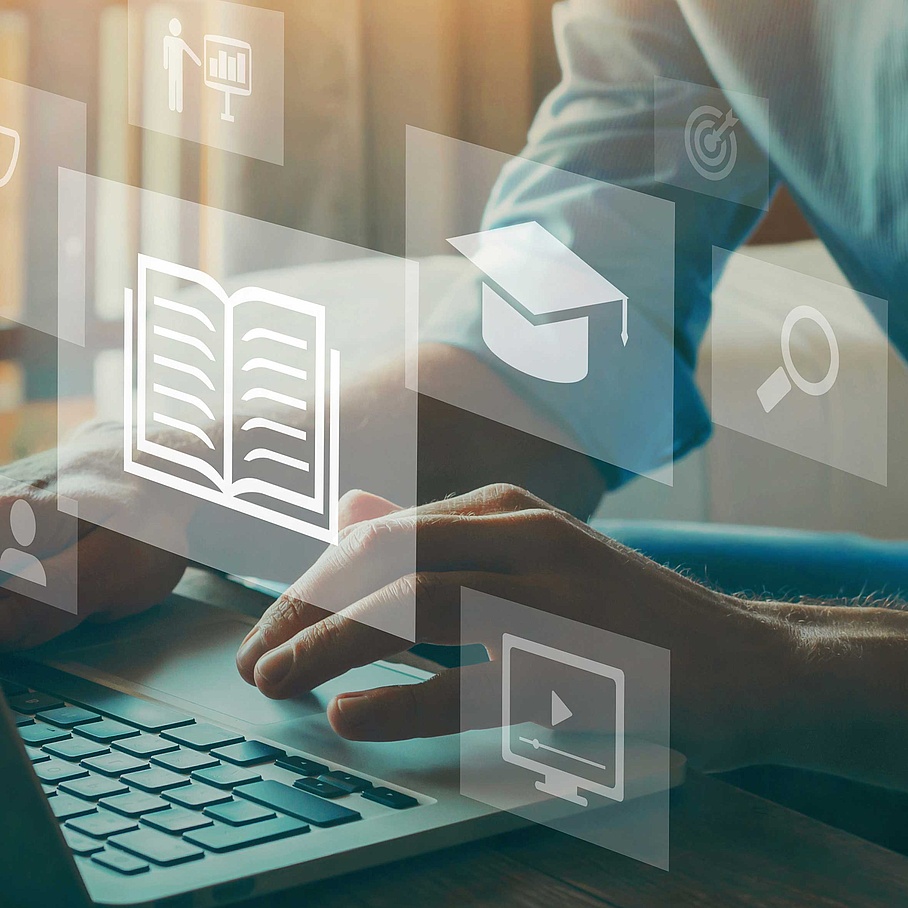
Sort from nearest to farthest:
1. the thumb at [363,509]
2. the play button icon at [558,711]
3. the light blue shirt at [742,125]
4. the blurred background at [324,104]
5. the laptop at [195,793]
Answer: the laptop at [195,793], the play button icon at [558,711], the thumb at [363,509], the light blue shirt at [742,125], the blurred background at [324,104]

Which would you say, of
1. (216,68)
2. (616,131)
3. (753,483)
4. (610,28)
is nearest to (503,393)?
(616,131)

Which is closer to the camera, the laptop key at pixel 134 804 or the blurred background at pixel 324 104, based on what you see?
the laptop key at pixel 134 804

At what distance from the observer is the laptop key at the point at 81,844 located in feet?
0.75

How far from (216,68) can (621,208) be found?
2316mm

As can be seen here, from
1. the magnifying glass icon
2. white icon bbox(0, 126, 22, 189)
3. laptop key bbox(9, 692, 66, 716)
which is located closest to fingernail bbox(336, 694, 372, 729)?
laptop key bbox(9, 692, 66, 716)

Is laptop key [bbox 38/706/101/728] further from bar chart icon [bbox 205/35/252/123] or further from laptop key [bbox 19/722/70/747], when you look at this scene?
bar chart icon [bbox 205/35/252/123]

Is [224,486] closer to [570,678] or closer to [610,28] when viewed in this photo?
[570,678]

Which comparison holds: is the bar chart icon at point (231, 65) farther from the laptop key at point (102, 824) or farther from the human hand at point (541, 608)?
the laptop key at point (102, 824)

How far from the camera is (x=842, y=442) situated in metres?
1.57

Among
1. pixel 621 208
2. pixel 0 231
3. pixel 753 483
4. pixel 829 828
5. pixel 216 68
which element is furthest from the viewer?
pixel 216 68

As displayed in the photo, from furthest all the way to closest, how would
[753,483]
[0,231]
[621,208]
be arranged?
[0,231]
[753,483]
[621,208]

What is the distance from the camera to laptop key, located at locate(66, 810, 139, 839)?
237mm

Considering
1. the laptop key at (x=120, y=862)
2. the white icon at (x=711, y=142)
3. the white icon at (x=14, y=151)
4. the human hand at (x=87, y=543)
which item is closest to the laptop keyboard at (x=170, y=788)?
the laptop key at (x=120, y=862)

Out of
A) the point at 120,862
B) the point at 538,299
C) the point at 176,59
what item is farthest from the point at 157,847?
the point at 176,59
